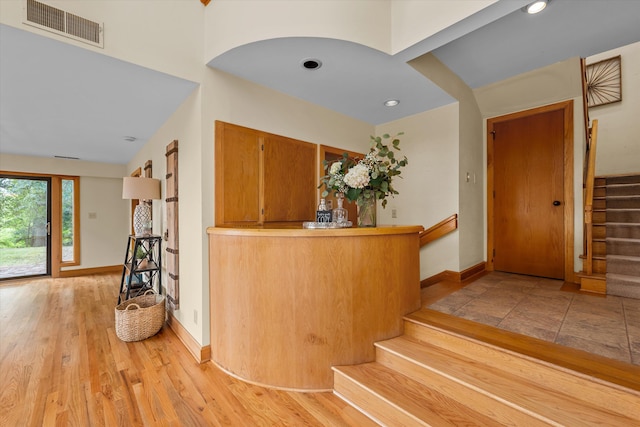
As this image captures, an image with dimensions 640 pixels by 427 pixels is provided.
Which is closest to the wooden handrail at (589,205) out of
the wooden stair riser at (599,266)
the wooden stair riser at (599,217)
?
the wooden stair riser at (599,266)

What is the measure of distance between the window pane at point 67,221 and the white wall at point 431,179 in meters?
6.71

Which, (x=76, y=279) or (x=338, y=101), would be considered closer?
(x=338, y=101)

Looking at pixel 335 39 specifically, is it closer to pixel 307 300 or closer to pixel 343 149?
pixel 343 149

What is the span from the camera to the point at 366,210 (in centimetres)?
218

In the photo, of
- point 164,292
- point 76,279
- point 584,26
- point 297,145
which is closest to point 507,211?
point 584,26

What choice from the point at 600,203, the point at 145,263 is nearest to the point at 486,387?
the point at 600,203

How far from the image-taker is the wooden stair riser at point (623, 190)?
3122mm

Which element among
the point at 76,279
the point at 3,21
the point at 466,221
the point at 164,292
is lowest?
the point at 76,279

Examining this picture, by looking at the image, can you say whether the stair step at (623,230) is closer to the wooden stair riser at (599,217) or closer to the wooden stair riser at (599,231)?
the wooden stair riser at (599,231)

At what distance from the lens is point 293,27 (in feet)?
6.27

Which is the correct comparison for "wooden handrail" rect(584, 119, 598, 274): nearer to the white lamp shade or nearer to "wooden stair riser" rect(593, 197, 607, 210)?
"wooden stair riser" rect(593, 197, 607, 210)

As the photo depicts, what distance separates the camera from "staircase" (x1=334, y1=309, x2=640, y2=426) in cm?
132

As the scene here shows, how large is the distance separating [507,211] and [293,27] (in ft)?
11.8

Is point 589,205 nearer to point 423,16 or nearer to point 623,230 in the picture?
point 623,230
